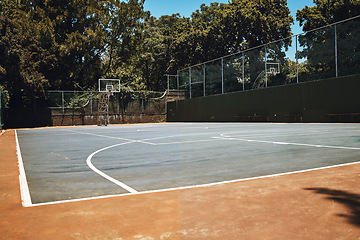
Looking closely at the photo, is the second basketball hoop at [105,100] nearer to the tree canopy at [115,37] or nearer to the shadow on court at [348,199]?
the tree canopy at [115,37]

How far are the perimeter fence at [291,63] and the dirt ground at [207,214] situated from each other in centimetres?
1627

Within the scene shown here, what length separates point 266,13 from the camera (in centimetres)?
3819

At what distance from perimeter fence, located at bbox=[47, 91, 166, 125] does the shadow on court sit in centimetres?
3011

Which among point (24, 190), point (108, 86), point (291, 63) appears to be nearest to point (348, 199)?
point (24, 190)

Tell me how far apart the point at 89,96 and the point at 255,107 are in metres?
16.4

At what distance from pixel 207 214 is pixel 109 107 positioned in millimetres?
31494

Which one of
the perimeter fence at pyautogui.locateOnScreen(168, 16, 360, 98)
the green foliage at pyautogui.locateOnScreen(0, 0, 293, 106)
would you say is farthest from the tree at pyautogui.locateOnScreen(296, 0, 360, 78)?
the green foliage at pyautogui.locateOnScreen(0, 0, 293, 106)

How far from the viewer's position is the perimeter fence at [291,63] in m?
17.7

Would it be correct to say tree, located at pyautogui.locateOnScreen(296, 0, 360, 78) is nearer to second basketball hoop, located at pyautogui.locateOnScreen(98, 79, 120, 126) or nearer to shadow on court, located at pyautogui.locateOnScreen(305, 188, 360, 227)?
shadow on court, located at pyautogui.locateOnScreen(305, 188, 360, 227)

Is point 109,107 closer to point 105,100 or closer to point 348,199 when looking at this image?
point 105,100

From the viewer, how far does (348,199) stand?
9.44 ft

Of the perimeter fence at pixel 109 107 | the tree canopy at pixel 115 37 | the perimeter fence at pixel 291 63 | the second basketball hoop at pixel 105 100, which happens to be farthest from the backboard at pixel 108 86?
the perimeter fence at pixel 291 63

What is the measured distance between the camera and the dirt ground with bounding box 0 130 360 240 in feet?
7.16

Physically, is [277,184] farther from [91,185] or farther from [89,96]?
[89,96]
